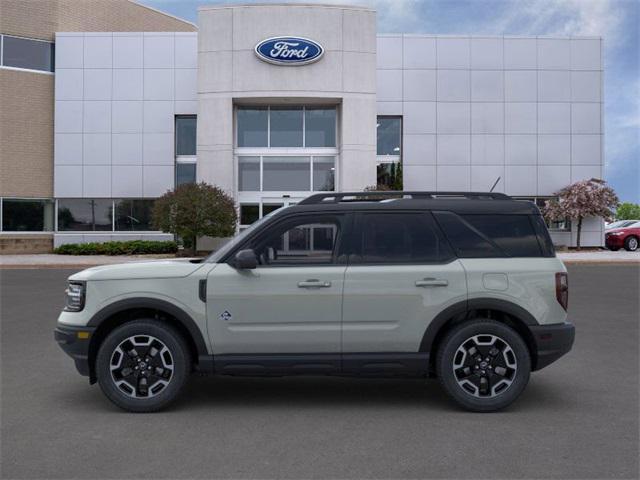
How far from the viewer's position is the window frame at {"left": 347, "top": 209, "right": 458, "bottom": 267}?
5.31 meters

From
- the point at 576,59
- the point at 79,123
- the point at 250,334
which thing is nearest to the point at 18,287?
the point at 250,334

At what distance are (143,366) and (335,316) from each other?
167 centimetres

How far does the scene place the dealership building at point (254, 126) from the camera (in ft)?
99.3

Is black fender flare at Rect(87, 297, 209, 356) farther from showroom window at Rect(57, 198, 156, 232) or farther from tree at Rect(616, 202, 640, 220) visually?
tree at Rect(616, 202, 640, 220)

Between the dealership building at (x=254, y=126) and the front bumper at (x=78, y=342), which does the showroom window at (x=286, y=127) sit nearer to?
the dealership building at (x=254, y=126)

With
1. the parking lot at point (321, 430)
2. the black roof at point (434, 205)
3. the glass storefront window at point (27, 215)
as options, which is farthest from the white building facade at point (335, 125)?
the black roof at point (434, 205)

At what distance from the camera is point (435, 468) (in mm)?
3986

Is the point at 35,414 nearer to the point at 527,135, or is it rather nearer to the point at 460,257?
the point at 460,257

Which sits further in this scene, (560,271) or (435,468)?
(560,271)

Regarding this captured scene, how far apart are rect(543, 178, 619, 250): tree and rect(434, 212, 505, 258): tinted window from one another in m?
27.3

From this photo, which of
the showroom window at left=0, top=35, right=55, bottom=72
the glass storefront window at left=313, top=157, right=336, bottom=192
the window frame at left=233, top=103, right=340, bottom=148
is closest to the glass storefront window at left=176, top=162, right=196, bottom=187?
the window frame at left=233, top=103, right=340, bottom=148

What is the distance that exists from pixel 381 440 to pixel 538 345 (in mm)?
1690

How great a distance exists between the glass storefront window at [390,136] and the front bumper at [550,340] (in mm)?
27350

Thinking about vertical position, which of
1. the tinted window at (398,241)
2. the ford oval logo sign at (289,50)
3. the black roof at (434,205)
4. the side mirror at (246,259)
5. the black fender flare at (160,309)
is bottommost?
the black fender flare at (160,309)
